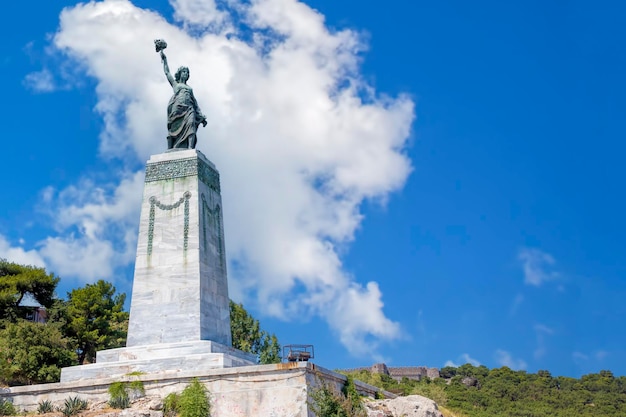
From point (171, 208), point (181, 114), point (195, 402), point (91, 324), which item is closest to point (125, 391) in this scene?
point (195, 402)

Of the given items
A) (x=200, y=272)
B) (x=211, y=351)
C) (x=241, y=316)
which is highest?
(x=241, y=316)

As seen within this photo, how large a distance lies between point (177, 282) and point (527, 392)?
155 feet

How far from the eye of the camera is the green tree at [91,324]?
95.7 ft

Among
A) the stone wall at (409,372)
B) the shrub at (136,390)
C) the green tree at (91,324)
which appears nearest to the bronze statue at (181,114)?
the shrub at (136,390)

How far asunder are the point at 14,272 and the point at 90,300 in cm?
684

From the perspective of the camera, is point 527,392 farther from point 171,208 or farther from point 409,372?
point 171,208

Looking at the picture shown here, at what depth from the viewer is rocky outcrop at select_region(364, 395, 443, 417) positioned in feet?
52.4

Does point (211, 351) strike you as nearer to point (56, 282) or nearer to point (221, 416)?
point (221, 416)

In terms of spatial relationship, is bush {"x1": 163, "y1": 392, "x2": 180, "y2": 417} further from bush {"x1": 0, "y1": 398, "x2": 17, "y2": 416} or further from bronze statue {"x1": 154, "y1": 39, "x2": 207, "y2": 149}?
bronze statue {"x1": 154, "y1": 39, "x2": 207, "y2": 149}

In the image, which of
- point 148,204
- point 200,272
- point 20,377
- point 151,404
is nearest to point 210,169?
point 148,204

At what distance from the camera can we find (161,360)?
15922mm

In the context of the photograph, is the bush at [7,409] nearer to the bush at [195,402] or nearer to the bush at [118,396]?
the bush at [118,396]

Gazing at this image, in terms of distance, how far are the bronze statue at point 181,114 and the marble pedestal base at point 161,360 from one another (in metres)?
5.69

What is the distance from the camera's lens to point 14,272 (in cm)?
3459
